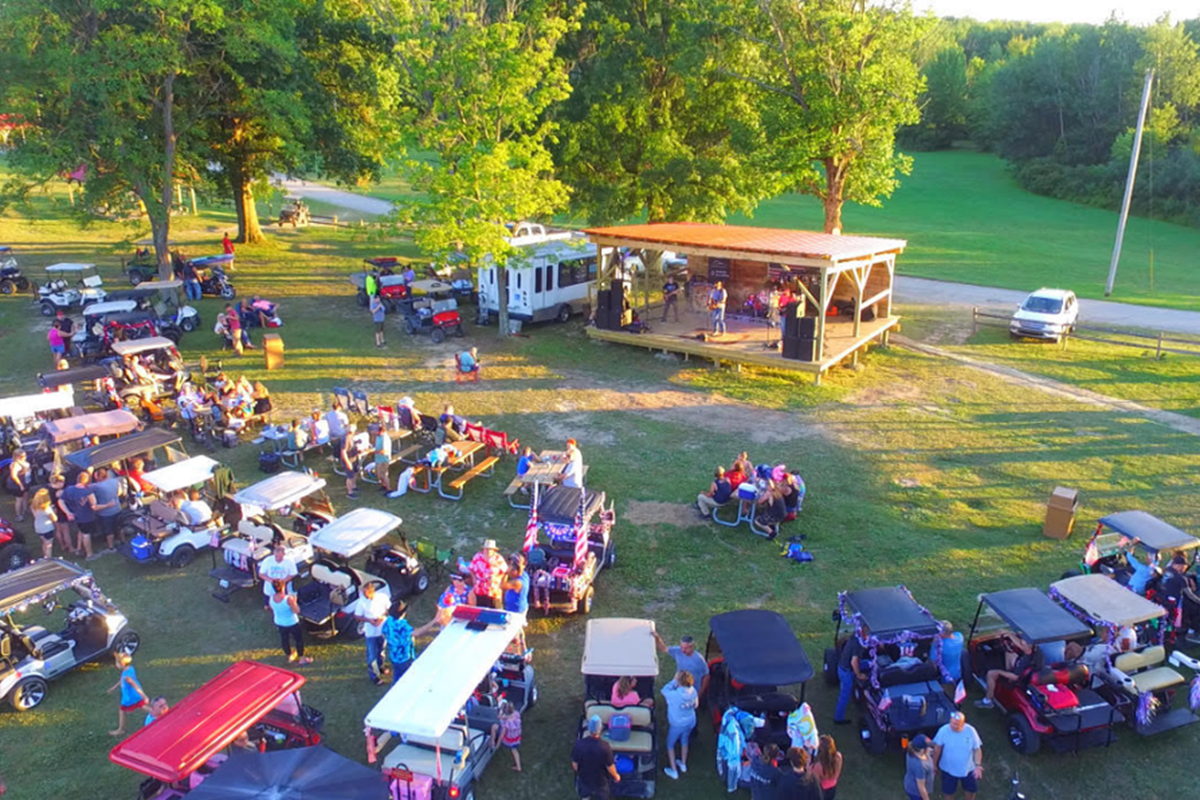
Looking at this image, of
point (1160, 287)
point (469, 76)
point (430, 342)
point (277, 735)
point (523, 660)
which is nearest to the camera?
point (277, 735)

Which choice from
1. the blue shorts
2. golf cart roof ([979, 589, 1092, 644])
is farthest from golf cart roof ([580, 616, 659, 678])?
golf cart roof ([979, 589, 1092, 644])

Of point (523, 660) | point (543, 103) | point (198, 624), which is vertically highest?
point (543, 103)

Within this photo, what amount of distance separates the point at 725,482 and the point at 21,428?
14145 millimetres

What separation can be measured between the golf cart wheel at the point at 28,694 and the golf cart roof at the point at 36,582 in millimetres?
860

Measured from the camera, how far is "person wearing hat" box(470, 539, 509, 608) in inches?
411

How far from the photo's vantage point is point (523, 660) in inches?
367

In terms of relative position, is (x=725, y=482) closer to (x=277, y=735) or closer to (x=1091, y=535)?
(x=1091, y=535)

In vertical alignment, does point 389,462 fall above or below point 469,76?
below

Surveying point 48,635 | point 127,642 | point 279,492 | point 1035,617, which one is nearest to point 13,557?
point 48,635

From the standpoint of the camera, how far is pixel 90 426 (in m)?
15.2

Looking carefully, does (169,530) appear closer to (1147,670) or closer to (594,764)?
(594,764)

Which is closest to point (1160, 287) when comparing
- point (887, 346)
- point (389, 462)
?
point (887, 346)

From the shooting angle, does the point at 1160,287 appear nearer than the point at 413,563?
No

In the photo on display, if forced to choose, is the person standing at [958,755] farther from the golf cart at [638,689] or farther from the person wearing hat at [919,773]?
the golf cart at [638,689]
